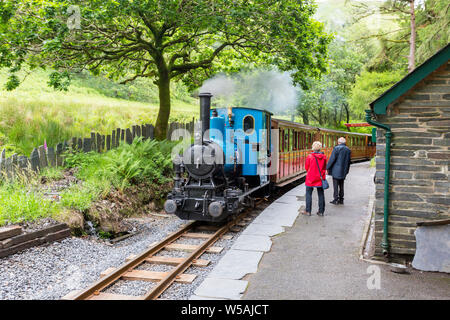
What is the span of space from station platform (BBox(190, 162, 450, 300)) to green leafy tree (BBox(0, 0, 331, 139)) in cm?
547

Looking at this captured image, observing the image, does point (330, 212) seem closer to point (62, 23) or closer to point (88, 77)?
point (62, 23)

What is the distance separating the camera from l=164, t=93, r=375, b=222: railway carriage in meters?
7.38

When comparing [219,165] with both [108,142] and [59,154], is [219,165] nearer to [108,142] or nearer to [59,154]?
[59,154]

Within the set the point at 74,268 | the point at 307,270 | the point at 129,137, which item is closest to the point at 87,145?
the point at 129,137

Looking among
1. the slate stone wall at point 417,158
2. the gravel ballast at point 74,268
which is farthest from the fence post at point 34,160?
the slate stone wall at point 417,158

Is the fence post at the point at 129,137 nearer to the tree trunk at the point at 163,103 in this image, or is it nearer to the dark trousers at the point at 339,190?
the tree trunk at the point at 163,103

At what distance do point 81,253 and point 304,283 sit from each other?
3.65 meters

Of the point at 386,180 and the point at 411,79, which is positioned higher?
the point at 411,79

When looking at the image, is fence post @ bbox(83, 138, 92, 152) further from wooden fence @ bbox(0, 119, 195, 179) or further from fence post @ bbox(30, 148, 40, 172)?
fence post @ bbox(30, 148, 40, 172)

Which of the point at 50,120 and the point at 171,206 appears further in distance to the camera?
the point at 50,120

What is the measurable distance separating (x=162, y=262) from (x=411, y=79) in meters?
4.76

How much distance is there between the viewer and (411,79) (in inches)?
209

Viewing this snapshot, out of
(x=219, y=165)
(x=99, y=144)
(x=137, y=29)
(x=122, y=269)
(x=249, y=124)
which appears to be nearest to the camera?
(x=122, y=269)

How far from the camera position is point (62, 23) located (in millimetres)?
8109
